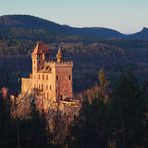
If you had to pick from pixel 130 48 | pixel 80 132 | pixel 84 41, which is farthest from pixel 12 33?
pixel 80 132

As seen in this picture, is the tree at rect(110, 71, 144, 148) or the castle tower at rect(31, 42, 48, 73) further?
the castle tower at rect(31, 42, 48, 73)

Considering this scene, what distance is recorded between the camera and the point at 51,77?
2509 inches

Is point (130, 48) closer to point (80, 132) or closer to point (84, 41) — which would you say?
point (84, 41)

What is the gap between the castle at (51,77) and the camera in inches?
2461

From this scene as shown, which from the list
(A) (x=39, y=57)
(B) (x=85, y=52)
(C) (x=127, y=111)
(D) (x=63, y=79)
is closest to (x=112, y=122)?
(C) (x=127, y=111)

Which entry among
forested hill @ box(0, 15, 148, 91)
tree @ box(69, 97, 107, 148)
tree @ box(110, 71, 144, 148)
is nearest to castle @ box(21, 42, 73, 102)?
forested hill @ box(0, 15, 148, 91)

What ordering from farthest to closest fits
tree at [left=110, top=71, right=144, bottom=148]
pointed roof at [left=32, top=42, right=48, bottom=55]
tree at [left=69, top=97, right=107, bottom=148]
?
pointed roof at [left=32, top=42, right=48, bottom=55] < tree at [left=69, top=97, right=107, bottom=148] < tree at [left=110, top=71, right=144, bottom=148]

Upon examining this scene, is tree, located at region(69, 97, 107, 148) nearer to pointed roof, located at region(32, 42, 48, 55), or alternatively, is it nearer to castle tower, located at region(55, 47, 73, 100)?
castle tower, located at region(55, 47, 73, 100)

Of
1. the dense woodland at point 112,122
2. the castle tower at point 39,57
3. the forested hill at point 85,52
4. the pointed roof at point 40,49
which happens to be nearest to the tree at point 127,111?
the dense woodland at point 112,122

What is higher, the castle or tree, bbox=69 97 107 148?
tree, bbox=69 97 107 148

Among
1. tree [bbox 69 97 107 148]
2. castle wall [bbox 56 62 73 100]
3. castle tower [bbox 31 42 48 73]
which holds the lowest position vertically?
castle wall [bbox 56 62 73 100]

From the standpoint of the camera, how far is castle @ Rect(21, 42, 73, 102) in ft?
205

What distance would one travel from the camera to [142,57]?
6777 inches

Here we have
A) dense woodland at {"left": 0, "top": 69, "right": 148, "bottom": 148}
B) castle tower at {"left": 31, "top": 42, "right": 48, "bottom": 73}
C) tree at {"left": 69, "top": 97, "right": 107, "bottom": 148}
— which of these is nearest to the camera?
dense woodland at {"left": 0, "top": 69, "right": 148, "bottom": 148}
